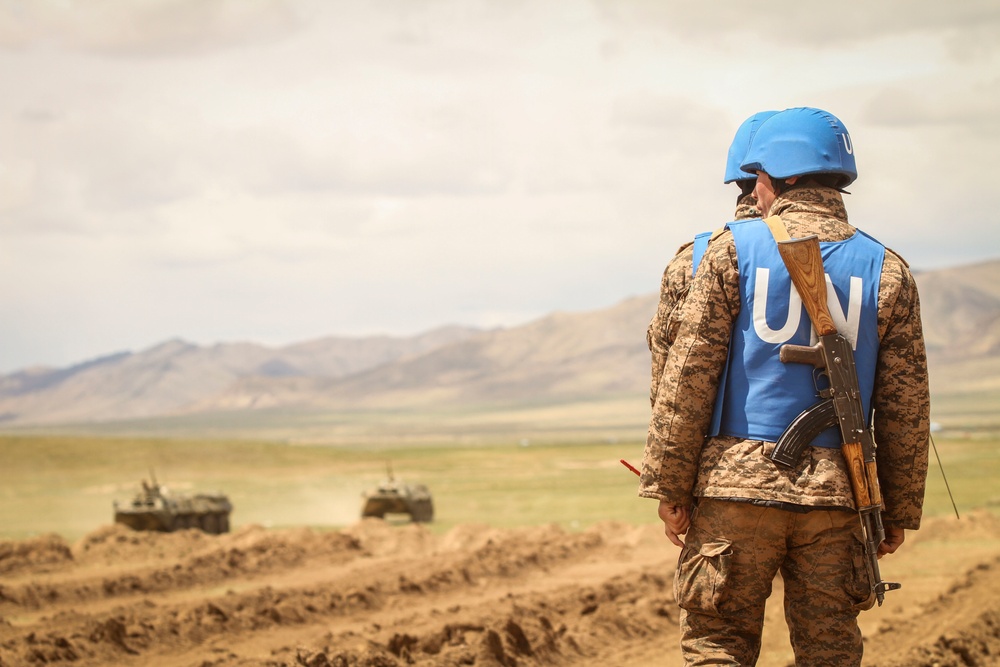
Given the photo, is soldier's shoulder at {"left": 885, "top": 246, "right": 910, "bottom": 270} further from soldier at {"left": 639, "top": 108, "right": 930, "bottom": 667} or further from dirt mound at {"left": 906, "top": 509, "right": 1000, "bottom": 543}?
dirt mound at {"left": 906, "top": 509, "right": 1000, "bottom": 543}

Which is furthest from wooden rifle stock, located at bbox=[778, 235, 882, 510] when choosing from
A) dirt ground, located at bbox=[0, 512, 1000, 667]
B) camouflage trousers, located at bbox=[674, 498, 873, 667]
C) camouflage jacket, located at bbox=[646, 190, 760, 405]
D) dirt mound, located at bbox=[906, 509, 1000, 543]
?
dirt mound, located at bbox=[906, 509, 1000, 543]

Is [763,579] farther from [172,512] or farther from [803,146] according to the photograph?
[172,512]

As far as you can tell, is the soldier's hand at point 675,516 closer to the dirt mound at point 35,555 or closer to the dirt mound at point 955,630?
the dirt mound at point 955,630

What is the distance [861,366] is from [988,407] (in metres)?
124

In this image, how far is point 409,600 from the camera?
12.4 meters

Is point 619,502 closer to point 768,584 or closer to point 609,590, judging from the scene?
point 609,590

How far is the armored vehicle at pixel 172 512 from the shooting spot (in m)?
24.2

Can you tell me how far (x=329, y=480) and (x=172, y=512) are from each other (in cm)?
2287

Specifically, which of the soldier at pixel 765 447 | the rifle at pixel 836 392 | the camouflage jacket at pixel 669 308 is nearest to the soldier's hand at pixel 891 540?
the soldier at pixel 765 447

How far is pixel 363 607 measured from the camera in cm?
1194

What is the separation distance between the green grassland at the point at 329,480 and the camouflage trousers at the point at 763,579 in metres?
18.5

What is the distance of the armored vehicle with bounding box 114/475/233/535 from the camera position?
24234mm

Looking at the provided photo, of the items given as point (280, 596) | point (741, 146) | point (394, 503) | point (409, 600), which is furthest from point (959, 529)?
point (741, 146)

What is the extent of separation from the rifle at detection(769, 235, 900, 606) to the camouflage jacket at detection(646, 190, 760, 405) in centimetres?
37
